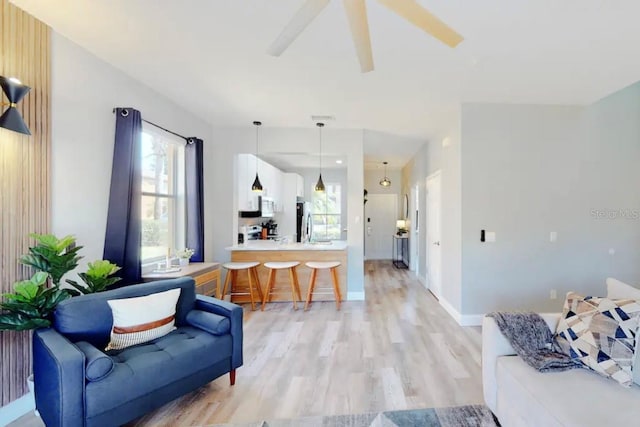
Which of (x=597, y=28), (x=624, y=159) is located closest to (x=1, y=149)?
(x=597, y=28)

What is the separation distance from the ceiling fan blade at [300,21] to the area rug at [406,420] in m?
2.41

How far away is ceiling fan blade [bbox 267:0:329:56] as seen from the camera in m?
1.48

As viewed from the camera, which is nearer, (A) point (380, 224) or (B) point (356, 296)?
(B) point (356, 296)

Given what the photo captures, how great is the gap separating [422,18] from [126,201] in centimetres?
283

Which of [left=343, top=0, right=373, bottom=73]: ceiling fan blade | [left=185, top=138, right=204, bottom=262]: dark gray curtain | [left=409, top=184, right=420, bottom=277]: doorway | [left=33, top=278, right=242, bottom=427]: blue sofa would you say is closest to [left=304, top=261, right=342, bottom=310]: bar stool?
[left=185, top=138, right=204, bottom=262]: dark gray curtain

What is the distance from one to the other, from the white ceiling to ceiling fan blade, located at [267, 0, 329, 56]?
392mm

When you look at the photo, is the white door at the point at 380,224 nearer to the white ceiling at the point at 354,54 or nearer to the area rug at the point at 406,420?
the white ceiling at the point at 354,54

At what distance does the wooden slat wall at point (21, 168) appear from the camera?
1.98m

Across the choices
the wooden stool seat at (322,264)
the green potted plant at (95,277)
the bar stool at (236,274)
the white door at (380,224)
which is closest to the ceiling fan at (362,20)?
the green potted plant at (95,277)

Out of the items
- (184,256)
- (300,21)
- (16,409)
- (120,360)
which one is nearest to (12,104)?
(120,360)

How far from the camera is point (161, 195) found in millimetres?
3789

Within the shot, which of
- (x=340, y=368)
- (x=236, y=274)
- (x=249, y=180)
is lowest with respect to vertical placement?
(x=340, y=368)

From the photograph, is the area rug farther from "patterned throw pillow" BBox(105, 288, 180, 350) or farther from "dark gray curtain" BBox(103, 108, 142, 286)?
"dark gray curtain" BBox(103, 108, 142, 286)

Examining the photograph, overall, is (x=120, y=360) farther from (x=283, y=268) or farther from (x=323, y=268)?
(x=323, y=268)
